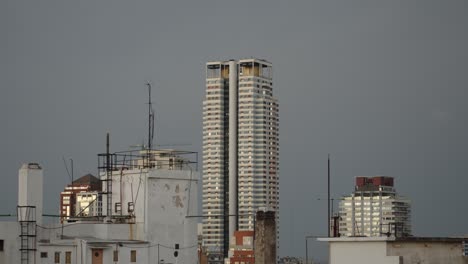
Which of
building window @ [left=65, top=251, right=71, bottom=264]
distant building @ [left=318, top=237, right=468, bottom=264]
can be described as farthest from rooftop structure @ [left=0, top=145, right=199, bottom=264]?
distant building @ [left=318, top=237, right=468, bottom=264]

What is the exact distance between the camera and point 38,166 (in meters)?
55.5

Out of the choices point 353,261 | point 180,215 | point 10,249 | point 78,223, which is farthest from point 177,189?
point 353,261

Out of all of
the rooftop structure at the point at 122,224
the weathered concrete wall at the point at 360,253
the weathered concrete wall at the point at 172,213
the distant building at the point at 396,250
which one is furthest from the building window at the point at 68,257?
the weathered concrete wall at the point at 360,253

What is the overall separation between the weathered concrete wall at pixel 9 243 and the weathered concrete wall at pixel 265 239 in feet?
39.9

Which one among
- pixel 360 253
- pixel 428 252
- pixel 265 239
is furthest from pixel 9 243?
pixel 428 252

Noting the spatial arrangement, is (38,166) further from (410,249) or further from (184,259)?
(410,249)

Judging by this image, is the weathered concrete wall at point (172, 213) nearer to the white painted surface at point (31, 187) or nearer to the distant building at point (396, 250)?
the white painted surface at point (31, 187)

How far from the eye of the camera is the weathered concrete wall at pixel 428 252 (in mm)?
46750

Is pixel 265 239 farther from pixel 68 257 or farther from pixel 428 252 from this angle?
pixel 68 257

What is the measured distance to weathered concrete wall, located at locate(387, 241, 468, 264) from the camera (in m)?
46.8

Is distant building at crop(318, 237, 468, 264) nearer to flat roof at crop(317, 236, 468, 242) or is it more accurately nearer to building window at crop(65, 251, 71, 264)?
flat roof at crop(317, 236, 468, 242)

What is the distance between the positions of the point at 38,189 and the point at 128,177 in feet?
21.8

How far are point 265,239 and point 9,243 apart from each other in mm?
12867

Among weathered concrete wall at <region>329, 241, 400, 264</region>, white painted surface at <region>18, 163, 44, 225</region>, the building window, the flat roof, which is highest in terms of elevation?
white painted surface at <region>18, 163, 44, 225</region>
